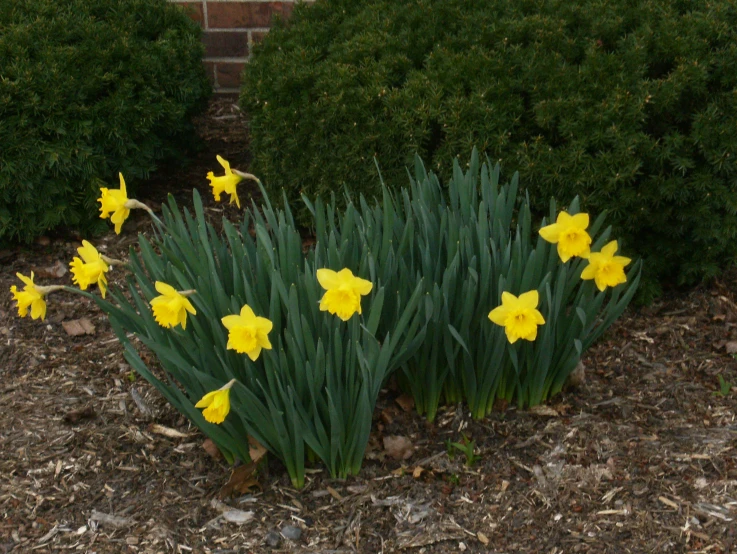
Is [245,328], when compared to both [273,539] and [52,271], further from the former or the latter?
[52,271]

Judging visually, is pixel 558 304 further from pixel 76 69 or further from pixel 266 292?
pixel 76 69

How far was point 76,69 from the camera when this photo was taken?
3.84 meters

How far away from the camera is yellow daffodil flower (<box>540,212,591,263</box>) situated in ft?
7.78

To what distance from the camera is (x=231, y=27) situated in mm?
5121

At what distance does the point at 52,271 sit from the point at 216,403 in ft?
6.74

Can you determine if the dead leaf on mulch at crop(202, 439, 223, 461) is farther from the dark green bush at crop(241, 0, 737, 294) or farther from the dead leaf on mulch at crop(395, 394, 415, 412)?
the dark green bush at crop(241, 0, 737, 294)

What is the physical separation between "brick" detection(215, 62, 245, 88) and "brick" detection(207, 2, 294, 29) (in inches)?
8.4

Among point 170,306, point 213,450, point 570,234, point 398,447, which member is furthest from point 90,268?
point 570,234

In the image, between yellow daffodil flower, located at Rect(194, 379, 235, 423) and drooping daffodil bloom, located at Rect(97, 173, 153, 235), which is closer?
yellow daffodil flower, located at Rect(194, 379, 235, 423)

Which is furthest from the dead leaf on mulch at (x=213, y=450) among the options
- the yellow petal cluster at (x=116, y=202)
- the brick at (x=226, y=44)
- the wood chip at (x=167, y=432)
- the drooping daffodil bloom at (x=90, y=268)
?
the brick at (x=226, y=44)

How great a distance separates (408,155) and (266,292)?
1.11m

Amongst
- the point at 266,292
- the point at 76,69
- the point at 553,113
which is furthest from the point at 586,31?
the point at 76,69

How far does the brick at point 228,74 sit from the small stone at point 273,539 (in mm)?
3386

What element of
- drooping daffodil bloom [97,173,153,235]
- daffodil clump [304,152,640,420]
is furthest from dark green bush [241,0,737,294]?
drooping daffodil bloom [97,173,153,235]
